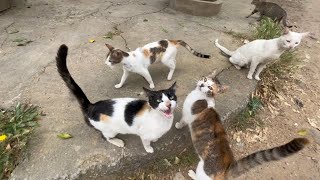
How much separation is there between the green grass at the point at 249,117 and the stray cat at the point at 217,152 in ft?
3.40

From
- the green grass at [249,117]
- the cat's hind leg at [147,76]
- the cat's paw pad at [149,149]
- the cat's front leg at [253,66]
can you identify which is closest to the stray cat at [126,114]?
the cat's paw pad at [149,149]

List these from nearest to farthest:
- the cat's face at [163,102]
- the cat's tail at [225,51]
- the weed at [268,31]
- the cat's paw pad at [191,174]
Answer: the cat's face at [163,102]
the cat's paw pad at [191,174]
the cat's tail at [225,51]
the weed at [268,31]

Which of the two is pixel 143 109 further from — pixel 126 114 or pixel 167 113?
pixel 167 113

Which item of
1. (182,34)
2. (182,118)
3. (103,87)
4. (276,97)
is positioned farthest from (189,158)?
(182,34)

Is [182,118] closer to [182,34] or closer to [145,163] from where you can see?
[145,163]

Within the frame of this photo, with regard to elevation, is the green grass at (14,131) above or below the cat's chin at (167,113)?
below

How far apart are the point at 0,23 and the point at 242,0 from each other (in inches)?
209

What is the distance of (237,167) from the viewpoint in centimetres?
236

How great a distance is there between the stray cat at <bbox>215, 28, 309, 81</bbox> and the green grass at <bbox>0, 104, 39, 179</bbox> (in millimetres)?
2761

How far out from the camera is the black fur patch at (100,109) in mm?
2697

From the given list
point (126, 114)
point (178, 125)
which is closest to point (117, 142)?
point (126, 114)

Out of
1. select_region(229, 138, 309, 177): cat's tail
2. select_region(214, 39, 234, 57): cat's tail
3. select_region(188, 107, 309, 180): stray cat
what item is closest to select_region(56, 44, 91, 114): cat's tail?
select_region(188, 107, 309, 180): stray cat

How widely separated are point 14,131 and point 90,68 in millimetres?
1401

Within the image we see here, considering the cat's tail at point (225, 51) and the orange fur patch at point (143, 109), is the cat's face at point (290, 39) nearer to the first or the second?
the cat's tail at point (225, 51)
